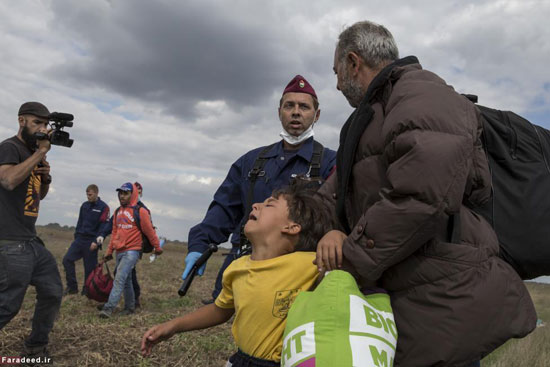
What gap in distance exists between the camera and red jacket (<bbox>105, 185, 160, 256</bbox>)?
860cm

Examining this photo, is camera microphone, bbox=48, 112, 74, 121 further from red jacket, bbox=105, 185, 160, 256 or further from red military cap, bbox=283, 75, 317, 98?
red jacket, bbox=105, 185, 160, 256

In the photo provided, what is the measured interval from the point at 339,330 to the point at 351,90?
1.24m

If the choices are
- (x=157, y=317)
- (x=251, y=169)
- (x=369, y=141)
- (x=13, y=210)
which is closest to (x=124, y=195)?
(x=157, y=317)

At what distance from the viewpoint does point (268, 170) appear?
3.52m

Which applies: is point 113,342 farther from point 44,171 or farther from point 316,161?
point 316,161

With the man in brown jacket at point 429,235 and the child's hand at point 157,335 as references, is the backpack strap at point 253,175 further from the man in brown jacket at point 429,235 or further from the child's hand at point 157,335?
the man in brown jacket at point 429,235

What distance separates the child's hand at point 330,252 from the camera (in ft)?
5.98

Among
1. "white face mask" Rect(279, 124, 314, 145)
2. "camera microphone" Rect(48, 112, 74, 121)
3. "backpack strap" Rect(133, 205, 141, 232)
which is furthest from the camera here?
"backpack strap" Rect(133, 205, 141, 232)

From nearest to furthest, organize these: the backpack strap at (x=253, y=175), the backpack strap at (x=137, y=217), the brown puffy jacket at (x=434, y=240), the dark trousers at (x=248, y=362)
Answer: the brown puffy jacket at (x=434, y=240)
the dark trousers at (x=248, y=362)
the backpack strap at (x=253, y=175)
the backpack strap at (x=137, y=217)

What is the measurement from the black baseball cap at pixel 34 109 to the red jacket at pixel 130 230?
12.1 feet

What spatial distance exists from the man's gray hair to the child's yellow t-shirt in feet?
3.34

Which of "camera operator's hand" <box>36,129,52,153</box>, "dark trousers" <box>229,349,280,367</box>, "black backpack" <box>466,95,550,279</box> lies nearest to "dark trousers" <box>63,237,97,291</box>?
"camera operator's hand" <box>36,129,52,153</box>

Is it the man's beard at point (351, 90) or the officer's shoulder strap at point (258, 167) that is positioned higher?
the man's beard at point (351, 90)

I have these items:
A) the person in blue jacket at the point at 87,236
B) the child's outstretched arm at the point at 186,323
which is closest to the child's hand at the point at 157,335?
the child's outstretched arm at the point at 186,323
